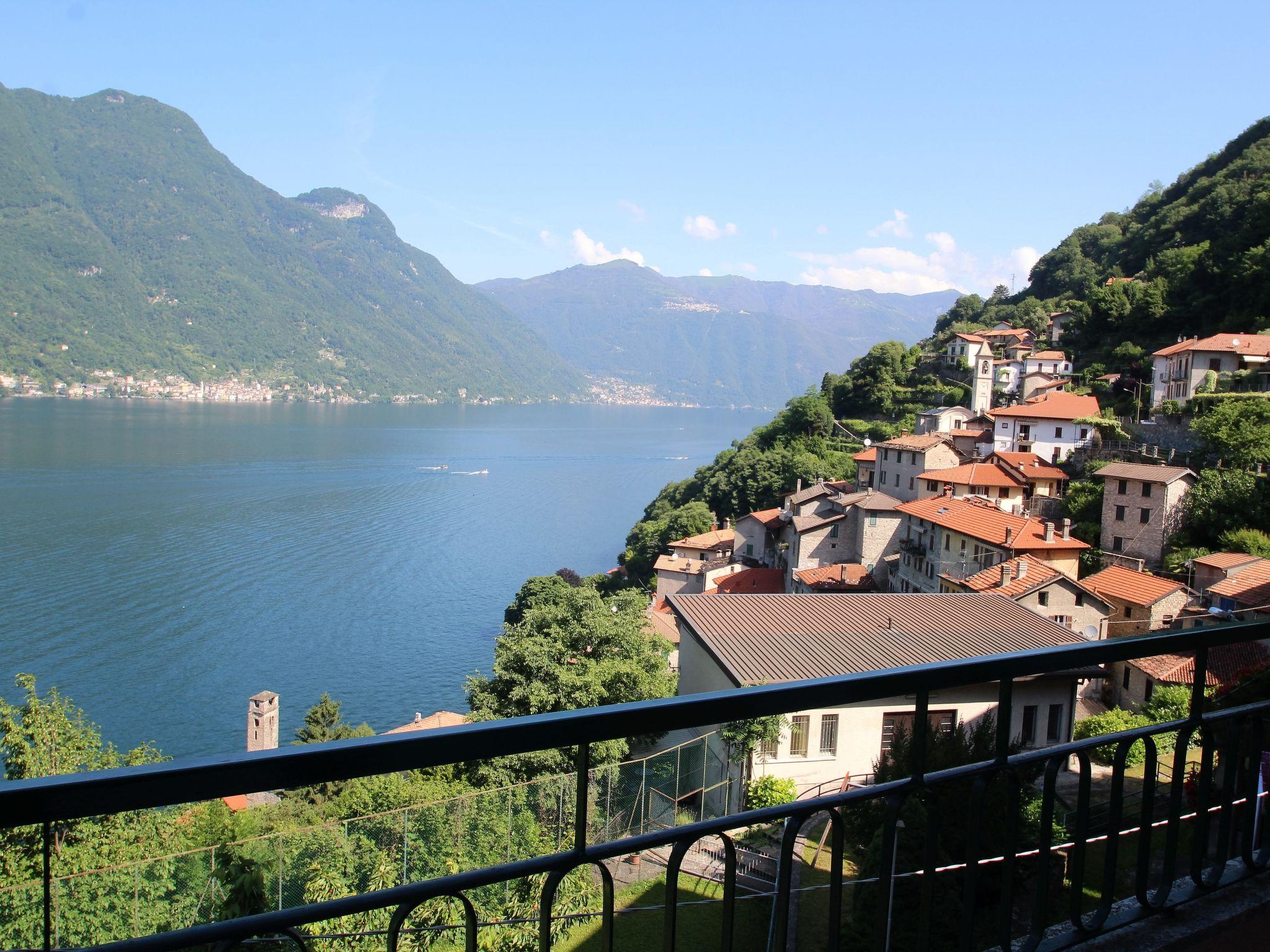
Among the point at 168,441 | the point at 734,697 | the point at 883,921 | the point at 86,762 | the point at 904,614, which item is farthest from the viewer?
the point at 168,441

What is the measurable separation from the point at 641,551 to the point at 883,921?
A: 51985 millimetres

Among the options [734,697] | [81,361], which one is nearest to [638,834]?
[734,697]

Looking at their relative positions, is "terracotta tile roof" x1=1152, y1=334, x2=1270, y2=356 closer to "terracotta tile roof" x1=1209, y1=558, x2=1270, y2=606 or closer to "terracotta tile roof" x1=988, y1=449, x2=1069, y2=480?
"terracotta tile roof" x1=988, y1=449, x2=1069, y2=480

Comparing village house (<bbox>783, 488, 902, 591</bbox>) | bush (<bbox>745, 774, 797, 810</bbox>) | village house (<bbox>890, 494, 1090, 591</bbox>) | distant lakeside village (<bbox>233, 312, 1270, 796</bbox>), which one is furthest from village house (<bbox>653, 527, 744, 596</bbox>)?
bush (<bbox>745, 774, 797, 810</bbox>)

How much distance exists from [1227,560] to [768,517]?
22353mm

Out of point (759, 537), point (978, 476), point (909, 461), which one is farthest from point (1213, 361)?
point (759, 537)

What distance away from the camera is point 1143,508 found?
2955 cm

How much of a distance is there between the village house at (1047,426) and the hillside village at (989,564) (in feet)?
0.30

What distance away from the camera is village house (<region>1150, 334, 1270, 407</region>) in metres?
36.3

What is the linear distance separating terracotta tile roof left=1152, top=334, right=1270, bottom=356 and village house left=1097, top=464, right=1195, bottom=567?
10.9 metres

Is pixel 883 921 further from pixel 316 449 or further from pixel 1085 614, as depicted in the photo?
pixel 316 449

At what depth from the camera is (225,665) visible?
119 feet

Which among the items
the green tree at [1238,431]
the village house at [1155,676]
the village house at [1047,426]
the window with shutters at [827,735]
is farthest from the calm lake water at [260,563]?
the green tree at [1238,431]

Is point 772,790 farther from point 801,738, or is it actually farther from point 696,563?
point 696,563
